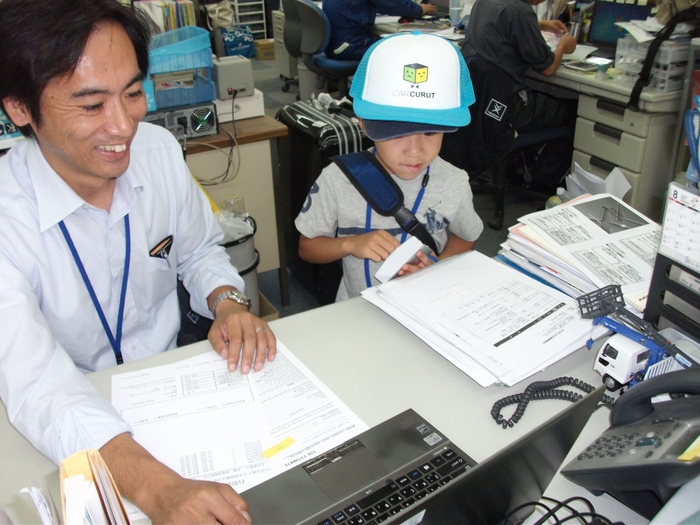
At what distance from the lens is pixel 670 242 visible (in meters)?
0.91

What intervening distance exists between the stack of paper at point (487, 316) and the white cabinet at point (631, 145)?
73.2 inches

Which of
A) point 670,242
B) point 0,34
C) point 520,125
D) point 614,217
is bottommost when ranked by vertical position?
point 520,125

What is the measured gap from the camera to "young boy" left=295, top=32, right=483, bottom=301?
1.20 metres

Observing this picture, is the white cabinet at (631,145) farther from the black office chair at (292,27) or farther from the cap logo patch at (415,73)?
the black office chair at (292,27)

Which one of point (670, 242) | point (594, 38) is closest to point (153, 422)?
point (670, 242)

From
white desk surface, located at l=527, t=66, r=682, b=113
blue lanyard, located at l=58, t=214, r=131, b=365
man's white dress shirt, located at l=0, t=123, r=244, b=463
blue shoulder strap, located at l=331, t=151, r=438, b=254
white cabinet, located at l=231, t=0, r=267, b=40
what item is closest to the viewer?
man's white dress shirt, located at l=0, t=123, r=244, b=463

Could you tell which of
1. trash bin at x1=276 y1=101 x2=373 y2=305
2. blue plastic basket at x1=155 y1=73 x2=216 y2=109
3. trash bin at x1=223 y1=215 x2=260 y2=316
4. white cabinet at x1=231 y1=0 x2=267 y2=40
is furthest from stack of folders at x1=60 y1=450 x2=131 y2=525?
white cabinet at x1=231 y1=0 x2=267 y2=40

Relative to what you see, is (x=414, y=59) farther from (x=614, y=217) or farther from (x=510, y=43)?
(x=510, y=43)

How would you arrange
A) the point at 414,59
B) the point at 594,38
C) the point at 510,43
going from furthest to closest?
the point at 594,38
the point at 510,43
the point at 414,59

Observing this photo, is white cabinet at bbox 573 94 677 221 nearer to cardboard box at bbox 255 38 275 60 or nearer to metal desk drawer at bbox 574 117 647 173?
metal desk drawer at bbox 574 117 647 173

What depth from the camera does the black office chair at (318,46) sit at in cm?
412

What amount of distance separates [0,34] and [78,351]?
0.58 meters

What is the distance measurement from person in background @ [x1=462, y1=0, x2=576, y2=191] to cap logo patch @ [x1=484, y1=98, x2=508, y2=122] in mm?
200

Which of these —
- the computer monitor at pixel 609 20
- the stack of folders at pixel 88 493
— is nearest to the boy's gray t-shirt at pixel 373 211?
the stack of folders at pixel 88 493
